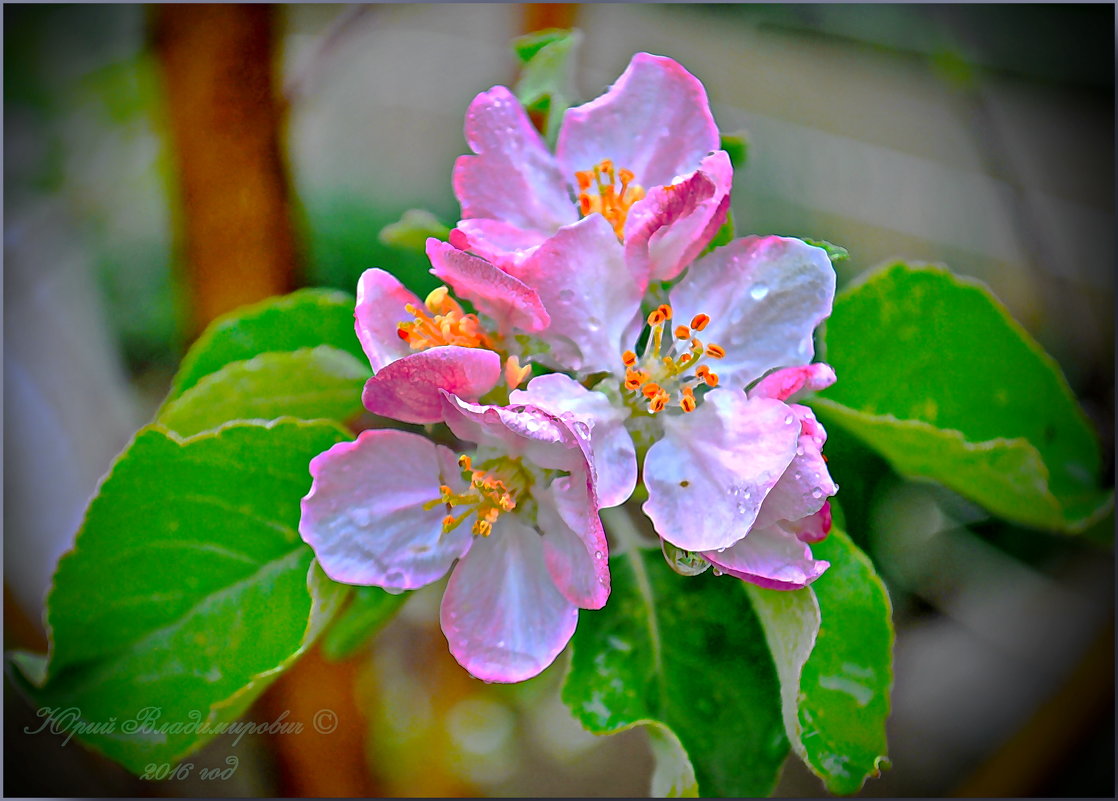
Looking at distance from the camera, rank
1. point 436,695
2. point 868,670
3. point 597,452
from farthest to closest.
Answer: point 436,695 < point 868,670 < point 597,452

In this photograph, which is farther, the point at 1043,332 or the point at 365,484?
the point at 1043,332

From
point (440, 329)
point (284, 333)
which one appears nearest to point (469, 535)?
point (440, 329)

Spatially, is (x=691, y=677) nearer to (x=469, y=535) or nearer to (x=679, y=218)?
(x=469, y=535)

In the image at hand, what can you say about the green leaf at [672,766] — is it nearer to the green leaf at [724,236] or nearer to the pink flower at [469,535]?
the pink flower at [469,535]

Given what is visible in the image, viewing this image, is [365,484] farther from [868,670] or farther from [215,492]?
[868,670]

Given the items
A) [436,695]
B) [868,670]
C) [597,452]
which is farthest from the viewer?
[436,695]

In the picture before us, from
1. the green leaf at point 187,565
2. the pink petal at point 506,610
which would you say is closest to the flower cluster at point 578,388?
the pink petal at point 506,610

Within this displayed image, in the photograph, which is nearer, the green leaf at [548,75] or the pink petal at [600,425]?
the pink petal at [600,425]

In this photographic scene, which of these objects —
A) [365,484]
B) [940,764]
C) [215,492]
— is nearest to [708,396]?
[365,484]
